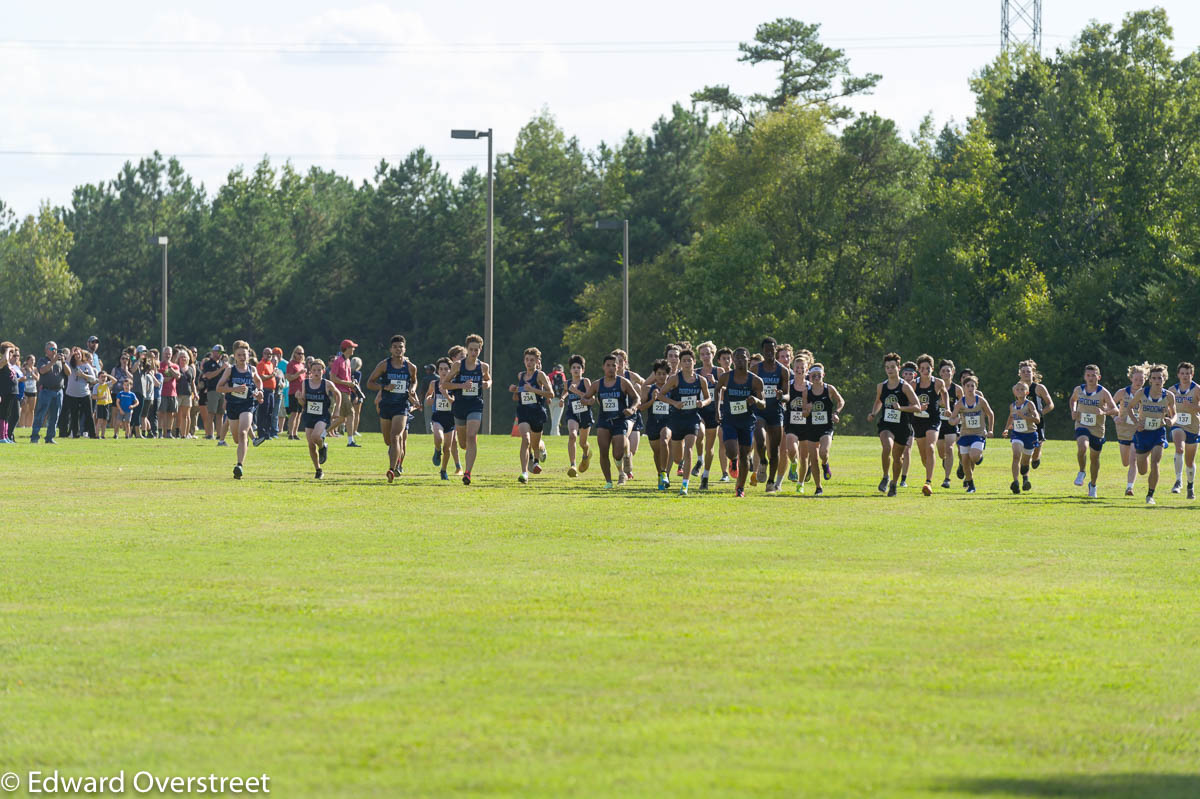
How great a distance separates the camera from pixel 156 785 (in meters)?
6.13

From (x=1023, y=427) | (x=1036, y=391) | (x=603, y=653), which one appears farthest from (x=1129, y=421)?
(x=603, y=653)

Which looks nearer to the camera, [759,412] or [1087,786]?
[1087,786]

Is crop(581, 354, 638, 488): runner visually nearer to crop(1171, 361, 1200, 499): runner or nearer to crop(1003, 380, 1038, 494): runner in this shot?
crop(1003, 380, 1038, 494): runner

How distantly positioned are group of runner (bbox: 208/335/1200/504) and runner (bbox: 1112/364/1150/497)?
3 centimetres

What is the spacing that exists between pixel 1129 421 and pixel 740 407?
18.8ft

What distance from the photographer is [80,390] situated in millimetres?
35844

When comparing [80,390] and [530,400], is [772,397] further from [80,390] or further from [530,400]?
[80,390]

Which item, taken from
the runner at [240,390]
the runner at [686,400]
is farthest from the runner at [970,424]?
the runner at [240,390]

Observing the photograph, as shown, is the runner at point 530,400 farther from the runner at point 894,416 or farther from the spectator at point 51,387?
the spectator at point 51,387

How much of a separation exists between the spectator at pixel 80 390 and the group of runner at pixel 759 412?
12323 mm

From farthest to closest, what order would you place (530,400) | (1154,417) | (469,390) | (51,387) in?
1. (51,387)
2. (530,400)
3. (469,390)
4. (1154,417)

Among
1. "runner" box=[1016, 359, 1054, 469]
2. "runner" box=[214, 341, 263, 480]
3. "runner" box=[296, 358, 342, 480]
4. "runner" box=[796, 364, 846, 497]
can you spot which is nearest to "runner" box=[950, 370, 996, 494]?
"runner" box=[1016, 359, 1054, 469]

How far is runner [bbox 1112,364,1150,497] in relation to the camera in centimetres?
2312

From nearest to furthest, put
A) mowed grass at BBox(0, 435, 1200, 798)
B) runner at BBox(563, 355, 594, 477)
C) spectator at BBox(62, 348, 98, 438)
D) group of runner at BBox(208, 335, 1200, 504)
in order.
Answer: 1. mowed grass at BBox(0, 435, 1200, 798)
2. group of runner at BBox(208, 335, 1200, 504)
3. runner at BBox(563, 355, 594, 477)
4. spectator at BBox(62, 348, 98, 438)
